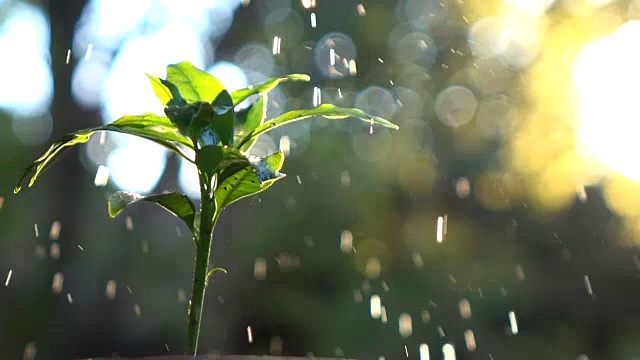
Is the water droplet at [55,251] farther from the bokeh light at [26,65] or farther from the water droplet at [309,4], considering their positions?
the water droplet at [309,4]

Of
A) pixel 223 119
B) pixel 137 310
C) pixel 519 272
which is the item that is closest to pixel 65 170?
pixel 137 310

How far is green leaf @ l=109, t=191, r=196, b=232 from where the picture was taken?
666mm

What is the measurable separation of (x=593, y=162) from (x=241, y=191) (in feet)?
14.6

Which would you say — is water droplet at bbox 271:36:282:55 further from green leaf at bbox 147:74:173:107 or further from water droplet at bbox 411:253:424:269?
green leaf at bbox 147:74:173:107

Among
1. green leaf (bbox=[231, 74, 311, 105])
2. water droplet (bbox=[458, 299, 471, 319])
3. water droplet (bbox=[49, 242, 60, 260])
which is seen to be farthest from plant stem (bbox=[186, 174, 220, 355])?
water droplet (bbox=[458, 299, 471, 319])

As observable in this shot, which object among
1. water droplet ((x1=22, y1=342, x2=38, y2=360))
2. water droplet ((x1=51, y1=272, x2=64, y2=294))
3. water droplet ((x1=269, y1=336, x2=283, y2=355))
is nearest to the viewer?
water droplet ((x1=51, y1=272, x2=64, y2=294))

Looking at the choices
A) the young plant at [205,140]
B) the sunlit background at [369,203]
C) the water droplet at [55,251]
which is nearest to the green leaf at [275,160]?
the young plant at [205,140]

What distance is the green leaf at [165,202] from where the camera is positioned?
0.67 meters

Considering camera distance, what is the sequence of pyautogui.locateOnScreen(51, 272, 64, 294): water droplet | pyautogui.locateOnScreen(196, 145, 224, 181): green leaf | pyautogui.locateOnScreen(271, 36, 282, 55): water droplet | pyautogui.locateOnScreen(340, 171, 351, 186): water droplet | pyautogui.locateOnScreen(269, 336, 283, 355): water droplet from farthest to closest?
pyautogui.locateOnScreen(271, 36, 282, 55): water droplet
pyautogui.locateOnScreen(269, 336, 283, 355): water droplet
pyautogui.locateOnScreen(340, 171, 351, 186): water droplet
pyautogui.locateOnScreen(51, 272, 64, 294): water droplet
pyautogui.locateOnScreen(196, 145, 224, 181): green leaf

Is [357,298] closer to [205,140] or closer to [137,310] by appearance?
[137,310]

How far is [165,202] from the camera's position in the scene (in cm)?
68

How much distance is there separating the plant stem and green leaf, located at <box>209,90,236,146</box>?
0.05m

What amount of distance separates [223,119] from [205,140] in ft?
0.10

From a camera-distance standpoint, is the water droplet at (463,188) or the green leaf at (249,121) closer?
the green leaf at (249,121)
